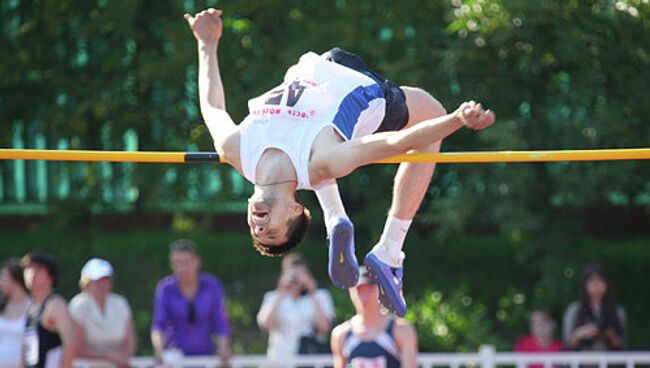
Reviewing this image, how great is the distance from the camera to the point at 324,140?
589cm

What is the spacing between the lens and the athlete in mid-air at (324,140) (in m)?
5.80

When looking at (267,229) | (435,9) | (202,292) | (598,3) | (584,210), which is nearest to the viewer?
(267,229)

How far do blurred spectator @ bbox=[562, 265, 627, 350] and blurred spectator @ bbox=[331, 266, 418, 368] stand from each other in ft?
6.03

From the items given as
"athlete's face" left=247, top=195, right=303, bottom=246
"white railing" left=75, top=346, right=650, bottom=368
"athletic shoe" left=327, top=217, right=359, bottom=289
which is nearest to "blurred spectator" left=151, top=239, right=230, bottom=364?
"white railing" left=75, top=346, right=650, bottom=368

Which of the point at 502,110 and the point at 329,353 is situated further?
the point at 502,110

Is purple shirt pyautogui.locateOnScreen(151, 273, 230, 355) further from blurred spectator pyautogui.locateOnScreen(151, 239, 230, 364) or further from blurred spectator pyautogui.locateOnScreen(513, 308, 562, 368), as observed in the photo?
blurred spectator pyautogui.locateOnScreen(513, 308, 562, 368)

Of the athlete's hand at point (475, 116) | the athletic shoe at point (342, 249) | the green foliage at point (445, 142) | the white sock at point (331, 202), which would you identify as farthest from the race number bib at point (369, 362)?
the athlete's hand at point (475, 116)

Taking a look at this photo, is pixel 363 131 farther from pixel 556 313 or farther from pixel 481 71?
pixel 556 313

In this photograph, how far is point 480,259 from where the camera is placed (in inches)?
487

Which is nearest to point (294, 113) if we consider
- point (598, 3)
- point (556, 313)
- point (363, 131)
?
point (363, 131)

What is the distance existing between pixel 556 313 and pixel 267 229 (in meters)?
5.68

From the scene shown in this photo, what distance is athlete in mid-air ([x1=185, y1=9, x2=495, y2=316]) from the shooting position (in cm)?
580

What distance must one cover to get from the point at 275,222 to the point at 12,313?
3.17 m

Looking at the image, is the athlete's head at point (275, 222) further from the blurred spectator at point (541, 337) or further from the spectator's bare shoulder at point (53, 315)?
the blurred spectator at point (541, 337)
